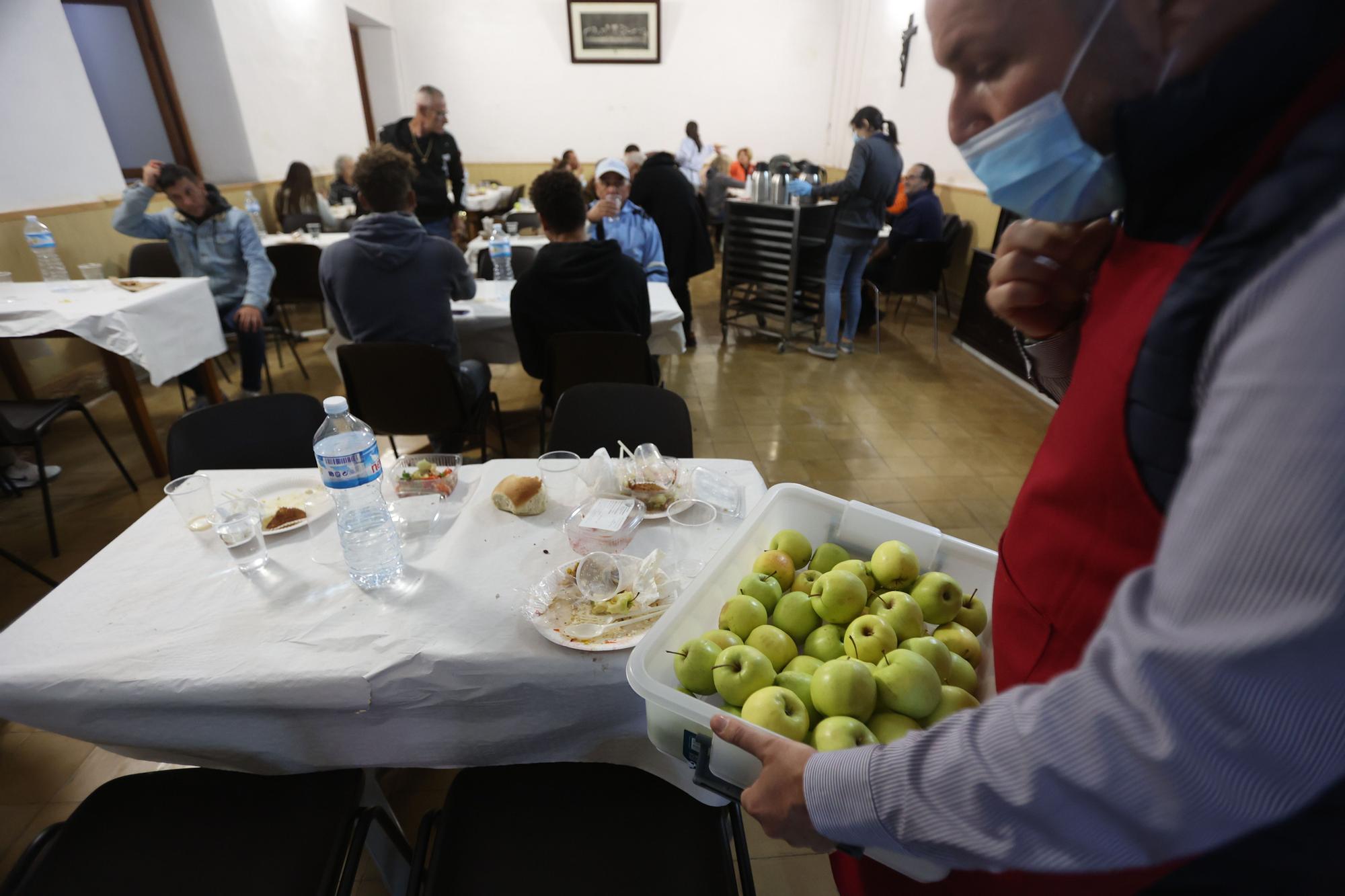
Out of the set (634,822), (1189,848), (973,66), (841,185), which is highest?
(973,66)

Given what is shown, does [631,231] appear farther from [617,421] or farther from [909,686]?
[909,686]

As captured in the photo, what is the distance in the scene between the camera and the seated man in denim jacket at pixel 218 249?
3596 millimetres

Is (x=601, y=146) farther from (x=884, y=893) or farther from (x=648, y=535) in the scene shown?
(x=884, y=893)

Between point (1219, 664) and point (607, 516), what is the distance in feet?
Answer: 3.41

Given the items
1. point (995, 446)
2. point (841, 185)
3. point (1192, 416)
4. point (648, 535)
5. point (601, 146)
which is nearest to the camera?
point (1192, 416)

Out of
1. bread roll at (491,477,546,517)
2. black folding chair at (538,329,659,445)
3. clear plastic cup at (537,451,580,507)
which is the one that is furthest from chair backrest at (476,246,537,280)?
bread roll at (491,477,546,517)

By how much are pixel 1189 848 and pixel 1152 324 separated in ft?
1.33

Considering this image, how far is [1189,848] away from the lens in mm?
453

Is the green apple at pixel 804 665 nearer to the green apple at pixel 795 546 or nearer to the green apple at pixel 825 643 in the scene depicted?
the green apple at pixel 825 643

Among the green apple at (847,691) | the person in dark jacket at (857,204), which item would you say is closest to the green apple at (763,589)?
the green apple at (847,691)

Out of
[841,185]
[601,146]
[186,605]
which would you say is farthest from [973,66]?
[601,146]

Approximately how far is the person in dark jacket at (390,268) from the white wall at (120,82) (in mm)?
4343

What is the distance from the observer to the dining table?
2.64 m

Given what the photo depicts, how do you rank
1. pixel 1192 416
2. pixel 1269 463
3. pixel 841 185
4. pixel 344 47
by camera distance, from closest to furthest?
pixel 1269 463
pixel 1192 416
pixel 841 185
pixel 344 47
